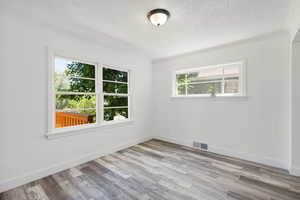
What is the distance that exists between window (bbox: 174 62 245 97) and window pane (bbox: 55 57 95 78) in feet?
7.33

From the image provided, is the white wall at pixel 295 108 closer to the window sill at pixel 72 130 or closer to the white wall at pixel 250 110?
the white wall at pixel 250 110

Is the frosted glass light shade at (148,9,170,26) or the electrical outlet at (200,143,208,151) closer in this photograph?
the frosted glass light shade at (148,9,170,26)

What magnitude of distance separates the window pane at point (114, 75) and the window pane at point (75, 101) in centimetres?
58

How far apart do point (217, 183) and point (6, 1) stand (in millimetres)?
3733

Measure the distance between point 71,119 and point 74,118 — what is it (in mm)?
56

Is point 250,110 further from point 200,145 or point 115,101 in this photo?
point 115,101

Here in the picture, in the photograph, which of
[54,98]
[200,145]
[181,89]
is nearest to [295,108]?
[200,145]

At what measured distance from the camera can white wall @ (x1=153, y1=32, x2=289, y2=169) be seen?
2523 mm

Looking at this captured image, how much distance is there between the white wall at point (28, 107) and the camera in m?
1.94

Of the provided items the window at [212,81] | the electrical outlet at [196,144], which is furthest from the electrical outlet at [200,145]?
the window at [212,81]

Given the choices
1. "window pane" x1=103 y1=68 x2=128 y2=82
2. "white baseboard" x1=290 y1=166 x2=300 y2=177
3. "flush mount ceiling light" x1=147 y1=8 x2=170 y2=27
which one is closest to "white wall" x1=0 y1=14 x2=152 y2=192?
"window pane" x1=103 y1=68 x2=128 y2=82

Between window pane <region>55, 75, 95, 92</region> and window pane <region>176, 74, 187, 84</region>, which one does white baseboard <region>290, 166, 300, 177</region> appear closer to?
window pane <region>176, 74, 187, 84</region>

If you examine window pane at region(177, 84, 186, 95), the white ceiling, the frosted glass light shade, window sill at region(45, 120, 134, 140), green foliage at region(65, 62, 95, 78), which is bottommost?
window sill at region(45, 120, 134, 140)

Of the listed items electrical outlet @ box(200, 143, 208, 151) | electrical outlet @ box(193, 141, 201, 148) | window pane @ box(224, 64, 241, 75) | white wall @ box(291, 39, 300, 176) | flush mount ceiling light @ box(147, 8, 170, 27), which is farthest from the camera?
electrical outlet @ box(193, 141, 201, 148)
